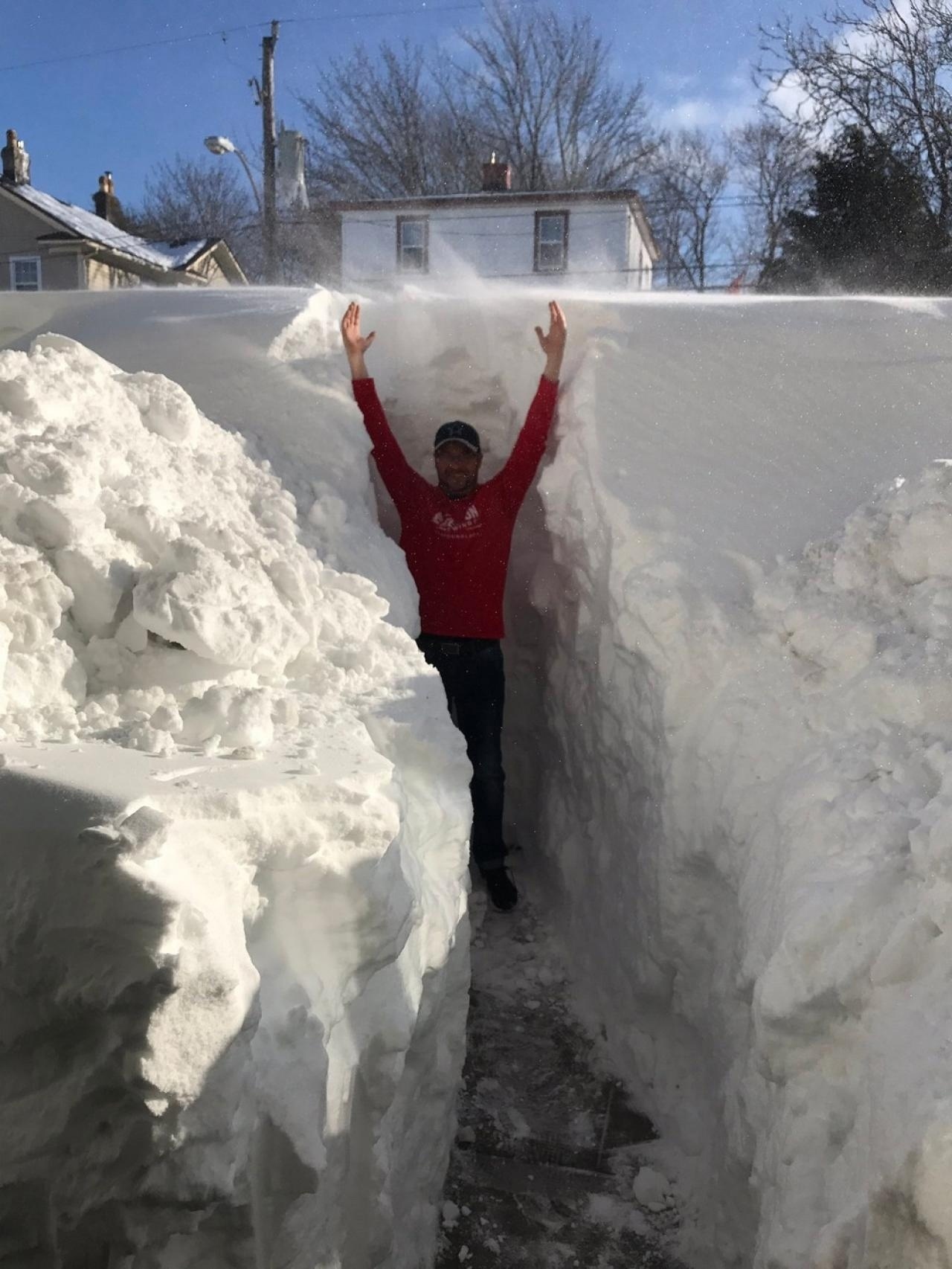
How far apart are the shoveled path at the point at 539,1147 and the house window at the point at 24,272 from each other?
18.6 m

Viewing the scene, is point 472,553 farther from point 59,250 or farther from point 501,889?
point 59,250

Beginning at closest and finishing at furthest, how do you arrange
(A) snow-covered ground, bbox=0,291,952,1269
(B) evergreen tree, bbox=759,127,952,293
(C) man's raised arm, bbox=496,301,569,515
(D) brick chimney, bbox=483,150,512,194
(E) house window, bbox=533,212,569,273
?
(A) snow-covered ground, bbox=0,291,952,1269 → (C) man's raised arm, bbox=496,301,569,515 → (B) evergreen tree, bbox=759,127,952,293 → (E) house window, bbox=533,212,569,273 → (D) brick chimney, bbox=483,150,512,194

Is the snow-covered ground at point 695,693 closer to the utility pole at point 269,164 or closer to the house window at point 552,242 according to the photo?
the utility pole at point 269,164

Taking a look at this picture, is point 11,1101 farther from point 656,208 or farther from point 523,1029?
point 656,208

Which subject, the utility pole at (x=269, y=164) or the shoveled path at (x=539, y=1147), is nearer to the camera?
the shoveled path at (x=539, y=1147)

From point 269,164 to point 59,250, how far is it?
17.0 ft

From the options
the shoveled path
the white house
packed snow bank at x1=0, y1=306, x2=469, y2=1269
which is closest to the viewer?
packed snow bank at x1=0, y1=306, x2=469, y2=1269

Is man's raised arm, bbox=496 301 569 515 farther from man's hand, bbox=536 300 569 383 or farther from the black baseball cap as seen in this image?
the black baseball cap

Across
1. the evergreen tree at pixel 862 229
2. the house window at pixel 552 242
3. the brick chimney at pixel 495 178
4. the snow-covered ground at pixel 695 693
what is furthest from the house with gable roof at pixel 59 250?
the snow-covered ground at pixel 695 693

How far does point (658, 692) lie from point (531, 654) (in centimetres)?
148

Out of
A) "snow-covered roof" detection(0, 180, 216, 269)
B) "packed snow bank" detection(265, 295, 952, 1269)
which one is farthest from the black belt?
"snow-covered roof" detection(0, 180, 216, 269)

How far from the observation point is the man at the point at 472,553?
374cm

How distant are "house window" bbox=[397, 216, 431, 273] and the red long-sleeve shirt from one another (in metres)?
14.5

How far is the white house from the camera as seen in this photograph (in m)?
16.7
